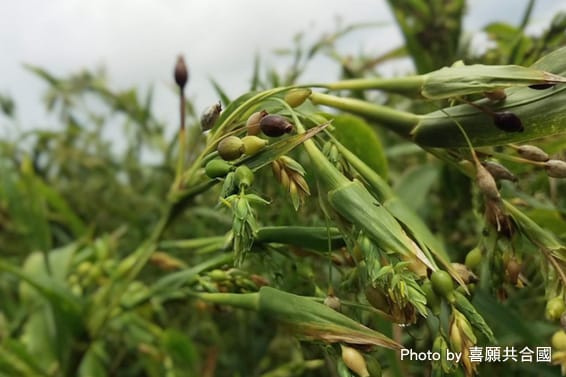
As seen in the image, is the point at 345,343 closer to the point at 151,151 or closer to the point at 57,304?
the point at 57,304

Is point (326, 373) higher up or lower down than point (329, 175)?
lower down

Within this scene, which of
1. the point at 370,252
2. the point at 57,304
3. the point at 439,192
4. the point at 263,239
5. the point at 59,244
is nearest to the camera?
the point at 370,252

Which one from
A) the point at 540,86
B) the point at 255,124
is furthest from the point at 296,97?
the point at 540,86

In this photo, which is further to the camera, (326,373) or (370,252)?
(326,373)

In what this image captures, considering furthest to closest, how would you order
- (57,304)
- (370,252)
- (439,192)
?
(439,192) < (57,304) < (370,252)

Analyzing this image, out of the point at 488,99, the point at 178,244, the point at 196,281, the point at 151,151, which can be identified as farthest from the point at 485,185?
the point at 151,151

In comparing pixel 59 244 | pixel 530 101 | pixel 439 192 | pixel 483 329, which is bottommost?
pixel 59 244

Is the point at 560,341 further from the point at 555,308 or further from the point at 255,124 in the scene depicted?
the point at 255,124

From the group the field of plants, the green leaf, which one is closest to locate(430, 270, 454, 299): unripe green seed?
the field of plants
